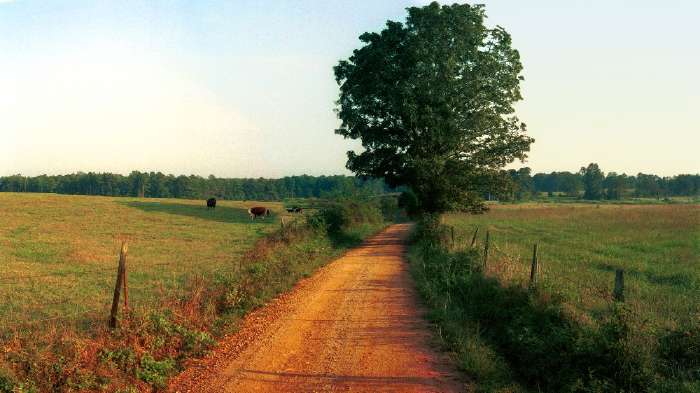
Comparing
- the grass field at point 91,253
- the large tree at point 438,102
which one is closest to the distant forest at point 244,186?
the grass field at point 91,253

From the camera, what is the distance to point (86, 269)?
842 inches

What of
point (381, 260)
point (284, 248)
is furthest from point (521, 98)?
point (284, 248)

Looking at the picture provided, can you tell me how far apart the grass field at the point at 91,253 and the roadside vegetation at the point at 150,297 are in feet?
0.33

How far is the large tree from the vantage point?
27859 millimetres

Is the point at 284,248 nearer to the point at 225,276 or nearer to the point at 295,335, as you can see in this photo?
the point at 225,276

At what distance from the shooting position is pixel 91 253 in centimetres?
2598

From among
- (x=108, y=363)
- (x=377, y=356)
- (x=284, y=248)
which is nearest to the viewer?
(x=108, y=363)

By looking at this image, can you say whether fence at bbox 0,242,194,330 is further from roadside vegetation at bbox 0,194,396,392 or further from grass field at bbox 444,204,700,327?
grass field at bbox 444,204,700,327

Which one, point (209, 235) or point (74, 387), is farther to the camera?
point (209, 235)

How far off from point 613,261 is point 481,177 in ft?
31.9

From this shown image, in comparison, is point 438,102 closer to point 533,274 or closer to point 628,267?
point 628,267

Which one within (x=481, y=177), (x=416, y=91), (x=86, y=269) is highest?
(x=416, y=91)

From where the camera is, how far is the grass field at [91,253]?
48.3ft

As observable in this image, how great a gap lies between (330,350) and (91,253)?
21.3m
